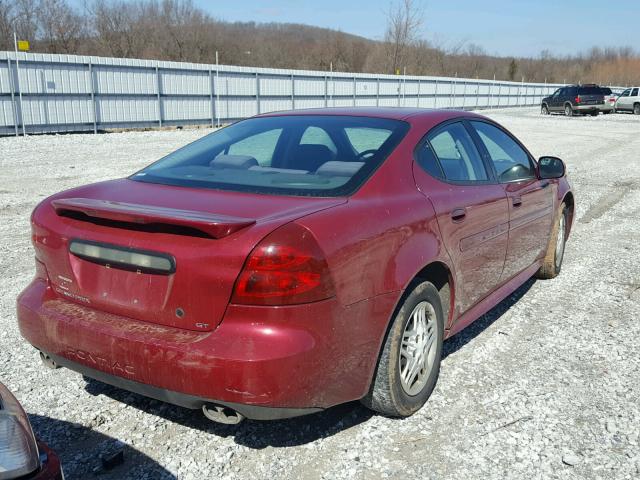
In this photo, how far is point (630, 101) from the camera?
124 feet

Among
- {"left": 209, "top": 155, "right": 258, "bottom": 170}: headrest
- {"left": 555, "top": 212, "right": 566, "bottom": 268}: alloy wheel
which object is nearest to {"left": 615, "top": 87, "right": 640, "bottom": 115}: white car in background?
{"left": 555, "top": 212, "right": 566, "bottom": 268}: alloy wheel

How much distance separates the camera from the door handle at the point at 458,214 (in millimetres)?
3241

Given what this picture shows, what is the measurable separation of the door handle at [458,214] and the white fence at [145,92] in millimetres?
17848

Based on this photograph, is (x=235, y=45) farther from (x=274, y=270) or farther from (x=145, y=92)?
(x=274, y=270)

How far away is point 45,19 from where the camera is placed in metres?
45.2

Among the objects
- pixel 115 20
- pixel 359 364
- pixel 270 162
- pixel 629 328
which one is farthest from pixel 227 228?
pixel 115 20

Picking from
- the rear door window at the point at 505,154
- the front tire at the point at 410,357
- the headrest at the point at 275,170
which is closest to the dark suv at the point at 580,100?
the rear door window at the point at 505,154

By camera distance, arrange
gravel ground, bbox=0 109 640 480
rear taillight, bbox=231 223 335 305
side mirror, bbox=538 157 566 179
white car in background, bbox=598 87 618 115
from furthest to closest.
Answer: white car in background, bbox=598 87 618 115 → side mirror, bbox=538 157 566 179 → gravel ground, bbox=0 109 640 480 → rear taillight, bbox=231 223 335 305

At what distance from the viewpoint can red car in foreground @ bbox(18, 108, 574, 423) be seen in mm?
2279

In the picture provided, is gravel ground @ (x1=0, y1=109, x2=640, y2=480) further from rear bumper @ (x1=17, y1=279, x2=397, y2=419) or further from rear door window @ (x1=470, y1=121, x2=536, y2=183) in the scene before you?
rear door window @ (x1=470, y1=121, x2=536, y2=183)

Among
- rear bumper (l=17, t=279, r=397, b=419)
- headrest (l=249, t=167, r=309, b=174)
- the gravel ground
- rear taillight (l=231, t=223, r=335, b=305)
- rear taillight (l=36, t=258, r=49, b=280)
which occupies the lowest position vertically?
the gravel ground

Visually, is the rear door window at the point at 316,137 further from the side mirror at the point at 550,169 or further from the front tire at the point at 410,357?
Result: the side mirror at the point at 550,169

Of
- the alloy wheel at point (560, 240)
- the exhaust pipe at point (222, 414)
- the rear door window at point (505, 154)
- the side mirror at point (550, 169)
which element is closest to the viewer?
the exhaust pipe at point (222, 414)

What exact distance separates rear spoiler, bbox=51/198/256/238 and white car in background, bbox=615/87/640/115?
40.9 meters
